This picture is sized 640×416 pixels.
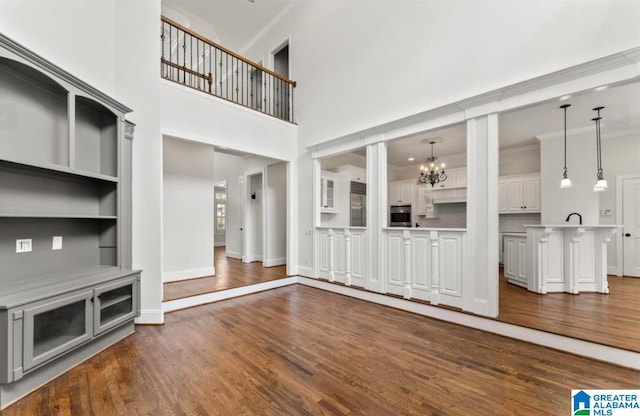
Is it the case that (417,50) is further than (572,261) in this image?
No

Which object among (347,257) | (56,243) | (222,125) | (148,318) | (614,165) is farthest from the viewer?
(614,165)

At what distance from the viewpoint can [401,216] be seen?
27.3 feet

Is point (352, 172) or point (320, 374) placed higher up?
point (352, 172)

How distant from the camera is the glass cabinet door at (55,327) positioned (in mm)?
1960

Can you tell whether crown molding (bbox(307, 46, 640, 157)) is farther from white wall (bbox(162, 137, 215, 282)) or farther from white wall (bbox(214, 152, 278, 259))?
white wall (bbox(214, 152, 278, 259))

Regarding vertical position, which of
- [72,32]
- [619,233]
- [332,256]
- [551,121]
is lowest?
[332,256]

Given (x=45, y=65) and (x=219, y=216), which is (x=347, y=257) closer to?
(x=45, y=65)

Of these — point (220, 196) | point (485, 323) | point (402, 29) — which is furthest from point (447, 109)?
point (220, 196)

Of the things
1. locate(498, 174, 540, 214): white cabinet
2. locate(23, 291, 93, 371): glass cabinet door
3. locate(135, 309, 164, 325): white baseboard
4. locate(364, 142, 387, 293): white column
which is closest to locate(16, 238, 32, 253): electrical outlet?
locate(23, 291, 93, 371): glass cabinet door

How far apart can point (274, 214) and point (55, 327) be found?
15.3 ft

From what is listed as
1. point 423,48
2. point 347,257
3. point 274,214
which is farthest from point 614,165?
point 274,214

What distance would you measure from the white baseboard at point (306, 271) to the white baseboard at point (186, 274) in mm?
1848

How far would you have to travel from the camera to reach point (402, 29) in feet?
12.9

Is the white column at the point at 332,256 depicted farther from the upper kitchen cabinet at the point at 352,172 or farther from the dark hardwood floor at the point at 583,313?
the dark hardwood floor at the point at 583,313
